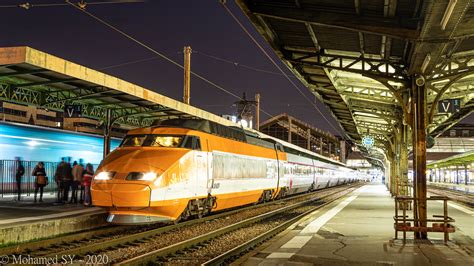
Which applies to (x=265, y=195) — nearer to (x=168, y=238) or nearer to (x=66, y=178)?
(x=66, y=178)

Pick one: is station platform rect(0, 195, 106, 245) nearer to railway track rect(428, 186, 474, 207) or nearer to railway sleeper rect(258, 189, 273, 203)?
railway sleeper rect(258, 189, 273, 203)

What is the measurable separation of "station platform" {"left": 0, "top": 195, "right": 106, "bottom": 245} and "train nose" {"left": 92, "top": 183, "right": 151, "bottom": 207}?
1564mm

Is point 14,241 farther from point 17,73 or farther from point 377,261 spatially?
point 377,261

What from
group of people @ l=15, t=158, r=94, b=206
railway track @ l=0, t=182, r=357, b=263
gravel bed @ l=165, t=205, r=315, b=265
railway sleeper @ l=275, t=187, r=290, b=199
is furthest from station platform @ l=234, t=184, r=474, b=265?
railway sleeper @ l=275, t=187, r=290, b=199

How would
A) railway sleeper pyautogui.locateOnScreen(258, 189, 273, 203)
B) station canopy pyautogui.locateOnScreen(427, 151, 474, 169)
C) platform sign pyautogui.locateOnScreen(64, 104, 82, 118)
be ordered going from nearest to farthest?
platform sign pyautogui.locateOnScreen(64, 104, 82, 118)
railway sleeper pyautogui.locateOnScreen(258, 189, 273, 203)
station canopy pyautogui.locateOnScreen(427, 151, 474, 169)

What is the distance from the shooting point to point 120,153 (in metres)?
14.1

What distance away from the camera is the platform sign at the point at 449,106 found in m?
18.1

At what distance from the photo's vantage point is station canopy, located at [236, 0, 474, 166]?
34.1 feet

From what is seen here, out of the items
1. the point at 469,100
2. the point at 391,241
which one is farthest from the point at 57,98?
the point at 469,100

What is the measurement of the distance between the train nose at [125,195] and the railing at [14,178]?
8.62 m

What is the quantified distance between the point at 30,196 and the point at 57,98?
6.28m

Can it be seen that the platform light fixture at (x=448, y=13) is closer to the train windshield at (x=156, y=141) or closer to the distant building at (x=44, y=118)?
the train windshield at (x=156, y=141)

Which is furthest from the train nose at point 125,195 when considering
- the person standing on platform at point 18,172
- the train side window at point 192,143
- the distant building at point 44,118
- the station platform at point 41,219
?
the distant building at point 44,118

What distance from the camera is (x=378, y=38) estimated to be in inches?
523
